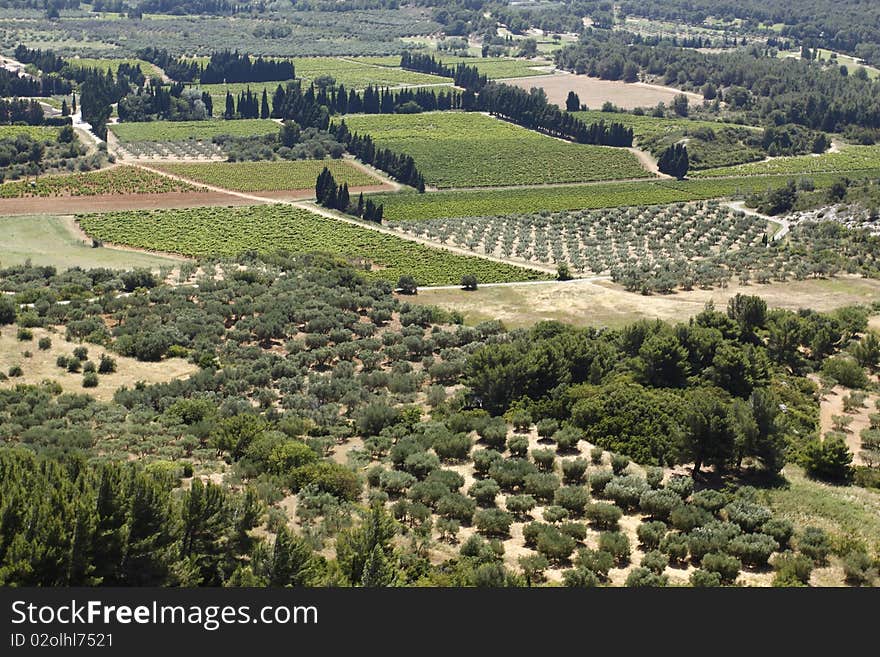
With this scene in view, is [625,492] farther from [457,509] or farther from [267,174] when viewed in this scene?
[267,174]

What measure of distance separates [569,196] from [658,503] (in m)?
93.6

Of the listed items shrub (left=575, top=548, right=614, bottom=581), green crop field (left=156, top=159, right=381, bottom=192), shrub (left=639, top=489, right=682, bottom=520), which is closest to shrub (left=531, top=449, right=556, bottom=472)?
shrub (left=639, top=489, right=682, bottom=520)

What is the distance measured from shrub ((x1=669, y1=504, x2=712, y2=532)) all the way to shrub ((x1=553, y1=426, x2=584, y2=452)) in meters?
8.84

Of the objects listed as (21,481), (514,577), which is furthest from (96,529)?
(514,577)

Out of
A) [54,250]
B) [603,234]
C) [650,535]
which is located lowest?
[54,250]

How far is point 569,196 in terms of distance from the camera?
5108 inches

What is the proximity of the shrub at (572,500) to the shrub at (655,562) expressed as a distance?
5124 mm

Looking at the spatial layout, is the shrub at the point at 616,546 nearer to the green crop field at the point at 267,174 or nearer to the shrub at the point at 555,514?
the shrub at the point at 555,514

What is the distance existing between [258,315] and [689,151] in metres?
99.8

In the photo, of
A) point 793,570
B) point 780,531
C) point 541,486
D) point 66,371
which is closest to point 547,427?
point 541,486

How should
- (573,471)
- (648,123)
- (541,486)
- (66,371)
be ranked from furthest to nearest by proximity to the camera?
(648,123)
(66,371)
(573,471)
(541,486)

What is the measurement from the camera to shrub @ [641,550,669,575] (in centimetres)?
3409

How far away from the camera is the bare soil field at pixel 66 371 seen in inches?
2223

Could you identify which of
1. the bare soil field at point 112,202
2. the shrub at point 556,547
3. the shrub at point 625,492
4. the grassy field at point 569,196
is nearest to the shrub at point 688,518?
the shrub at point 625,492
